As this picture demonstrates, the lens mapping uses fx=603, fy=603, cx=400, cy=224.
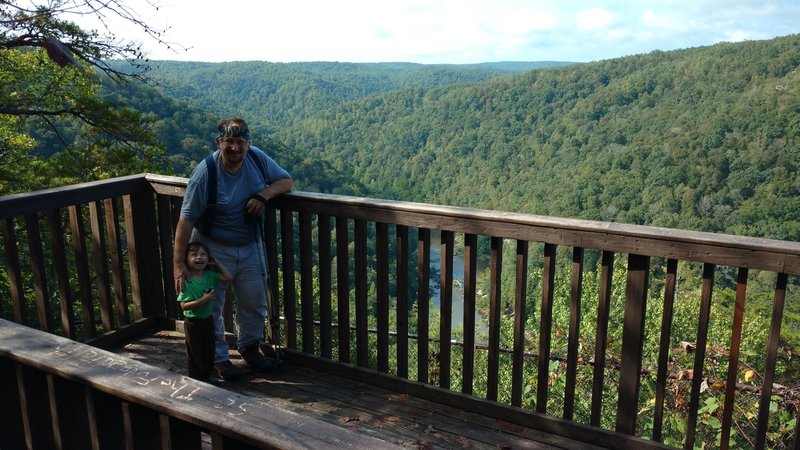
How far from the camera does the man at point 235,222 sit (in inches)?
114

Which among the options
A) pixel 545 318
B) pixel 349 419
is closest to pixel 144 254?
pixel 349 419

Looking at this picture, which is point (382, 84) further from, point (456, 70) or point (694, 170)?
point (694, 170)

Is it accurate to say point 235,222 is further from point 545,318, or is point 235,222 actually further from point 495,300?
point 545,318

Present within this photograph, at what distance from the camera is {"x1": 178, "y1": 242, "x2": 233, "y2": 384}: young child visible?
293cm

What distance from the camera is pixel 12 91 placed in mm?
10156

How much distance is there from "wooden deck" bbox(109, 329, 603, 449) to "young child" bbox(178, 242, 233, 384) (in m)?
0.19

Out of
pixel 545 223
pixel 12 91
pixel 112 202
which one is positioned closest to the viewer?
pixel 545 223

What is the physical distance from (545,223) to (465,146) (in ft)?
338

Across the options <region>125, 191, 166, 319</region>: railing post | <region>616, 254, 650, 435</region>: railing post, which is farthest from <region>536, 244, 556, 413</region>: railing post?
<region>125, 191, 166, 319</region>: railing post

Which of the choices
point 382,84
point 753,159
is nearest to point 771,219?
point 753,159

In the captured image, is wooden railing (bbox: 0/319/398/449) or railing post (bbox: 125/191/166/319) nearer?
wooden railing (bbox: 0/319/398/449)

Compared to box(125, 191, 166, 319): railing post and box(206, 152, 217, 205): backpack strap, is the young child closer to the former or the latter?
box(206, 152, 217, 205): backpack strap

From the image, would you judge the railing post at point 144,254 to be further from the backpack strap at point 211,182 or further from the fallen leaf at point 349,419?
the fallen leaf at point 349,419

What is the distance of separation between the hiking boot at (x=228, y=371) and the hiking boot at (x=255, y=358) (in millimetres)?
102
